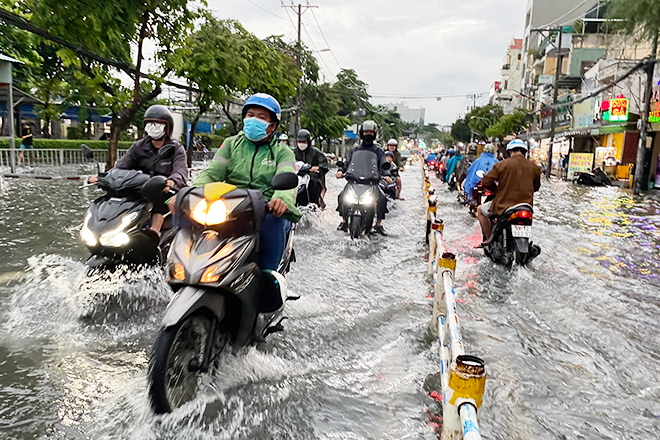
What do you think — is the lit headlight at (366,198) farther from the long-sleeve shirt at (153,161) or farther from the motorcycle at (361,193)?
the long-sleeve shirt at (153,161)

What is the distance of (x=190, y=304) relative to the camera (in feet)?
9.06

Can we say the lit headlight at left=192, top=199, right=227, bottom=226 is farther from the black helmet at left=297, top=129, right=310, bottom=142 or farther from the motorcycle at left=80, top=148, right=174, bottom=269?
the black helmet at left=297, top=129, right=310, bottom=142

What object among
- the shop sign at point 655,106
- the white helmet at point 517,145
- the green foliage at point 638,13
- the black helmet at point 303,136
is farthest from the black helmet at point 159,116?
the shop sign at point 655,106

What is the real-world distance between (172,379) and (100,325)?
1776mm

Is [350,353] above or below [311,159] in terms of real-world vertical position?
below

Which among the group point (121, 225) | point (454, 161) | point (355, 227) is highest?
point (454, 161)

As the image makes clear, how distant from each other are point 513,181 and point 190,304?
513 cm

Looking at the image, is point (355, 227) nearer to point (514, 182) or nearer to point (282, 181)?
point (514, 182)

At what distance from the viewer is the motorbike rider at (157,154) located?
17.1 ft

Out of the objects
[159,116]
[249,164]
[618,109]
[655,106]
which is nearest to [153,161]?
[159,116]

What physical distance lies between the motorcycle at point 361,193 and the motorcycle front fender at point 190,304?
5.46 metres

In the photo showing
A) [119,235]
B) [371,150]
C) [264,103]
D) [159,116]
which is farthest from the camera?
[371,150]

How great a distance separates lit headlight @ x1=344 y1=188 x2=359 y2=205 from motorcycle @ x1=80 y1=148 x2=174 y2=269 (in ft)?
13.3

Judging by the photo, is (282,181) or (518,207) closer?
(282,181)
